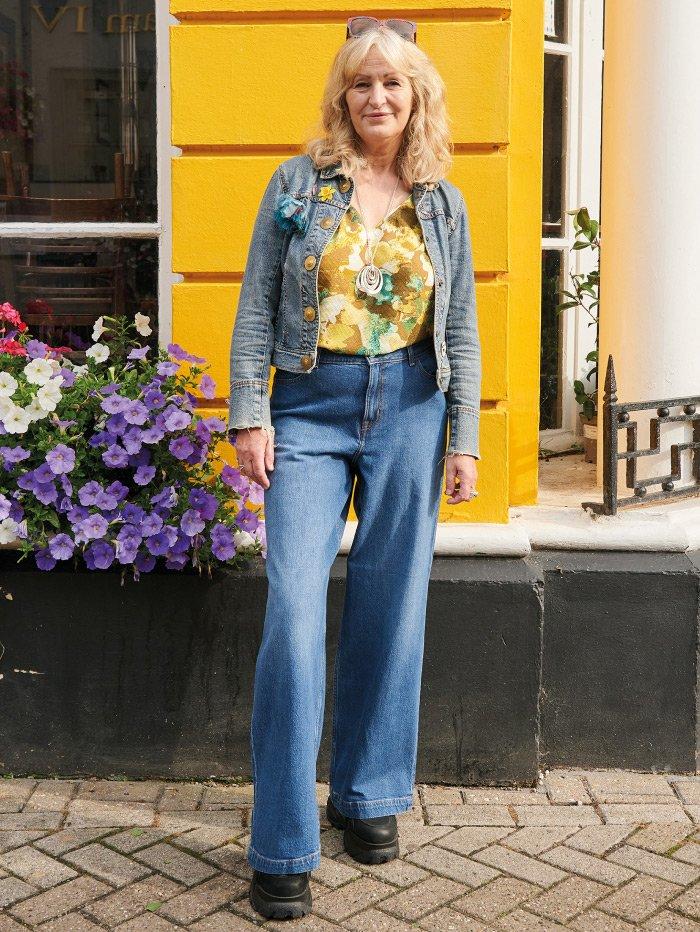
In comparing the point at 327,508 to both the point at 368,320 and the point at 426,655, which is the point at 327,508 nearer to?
the point at 368,320

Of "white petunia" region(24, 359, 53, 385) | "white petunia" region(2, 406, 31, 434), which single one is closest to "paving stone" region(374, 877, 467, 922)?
"white petunia" region(2, 406, 31, 434)

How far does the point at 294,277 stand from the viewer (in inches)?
116

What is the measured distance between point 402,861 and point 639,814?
0.74 metres

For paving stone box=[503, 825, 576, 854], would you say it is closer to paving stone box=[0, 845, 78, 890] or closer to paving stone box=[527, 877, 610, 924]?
paving stone box=[527, 877, 610, 924]

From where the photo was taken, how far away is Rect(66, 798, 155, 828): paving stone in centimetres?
338

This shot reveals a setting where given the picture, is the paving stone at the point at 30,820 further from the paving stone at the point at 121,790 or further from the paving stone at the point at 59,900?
the paving stone at the point at 59,900

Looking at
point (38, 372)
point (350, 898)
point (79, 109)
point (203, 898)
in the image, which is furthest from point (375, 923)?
point (79, 109)

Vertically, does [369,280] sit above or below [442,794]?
above

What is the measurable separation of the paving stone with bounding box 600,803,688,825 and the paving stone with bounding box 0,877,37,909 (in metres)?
1.55

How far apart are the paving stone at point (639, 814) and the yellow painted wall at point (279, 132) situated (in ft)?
2.99

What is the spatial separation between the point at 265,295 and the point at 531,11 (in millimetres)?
1621

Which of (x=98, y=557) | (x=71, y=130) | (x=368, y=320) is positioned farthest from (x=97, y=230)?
(x=368, y=320)

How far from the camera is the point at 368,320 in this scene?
2.95 m

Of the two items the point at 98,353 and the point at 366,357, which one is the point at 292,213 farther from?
the point at 98,353
